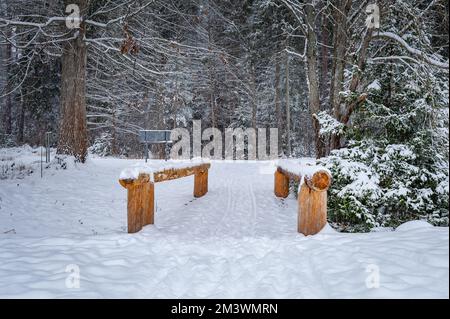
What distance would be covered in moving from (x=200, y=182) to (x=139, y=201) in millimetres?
4117

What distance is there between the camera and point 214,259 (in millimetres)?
4234

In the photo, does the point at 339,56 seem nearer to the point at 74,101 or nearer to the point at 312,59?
the point at 312,59

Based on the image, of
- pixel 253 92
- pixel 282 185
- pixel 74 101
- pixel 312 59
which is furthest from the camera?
pixel 253 92

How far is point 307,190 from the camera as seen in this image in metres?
5.06

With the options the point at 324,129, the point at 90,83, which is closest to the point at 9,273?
the point at 324,129

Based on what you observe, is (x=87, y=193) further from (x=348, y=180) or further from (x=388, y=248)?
(x=388, y=248)

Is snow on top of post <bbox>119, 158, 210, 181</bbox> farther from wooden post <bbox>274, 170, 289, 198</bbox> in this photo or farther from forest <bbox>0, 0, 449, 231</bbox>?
forest <bbox>0, 0, 449, 231</bbox>

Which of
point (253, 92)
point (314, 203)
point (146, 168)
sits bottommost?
point (314, 203)

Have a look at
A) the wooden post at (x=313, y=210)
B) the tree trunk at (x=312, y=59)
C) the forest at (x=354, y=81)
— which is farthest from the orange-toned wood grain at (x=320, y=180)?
the tree trunk at (x=312, y=59)

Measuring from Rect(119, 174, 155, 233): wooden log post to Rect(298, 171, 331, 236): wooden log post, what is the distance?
2442mm

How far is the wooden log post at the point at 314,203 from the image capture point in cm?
479

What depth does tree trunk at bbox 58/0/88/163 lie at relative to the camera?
11.8 meters

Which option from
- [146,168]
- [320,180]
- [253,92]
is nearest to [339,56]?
[320,180]

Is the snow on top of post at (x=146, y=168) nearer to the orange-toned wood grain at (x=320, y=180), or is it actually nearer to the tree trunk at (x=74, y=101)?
the orange-toned wood grain at (x=320, y=180)
